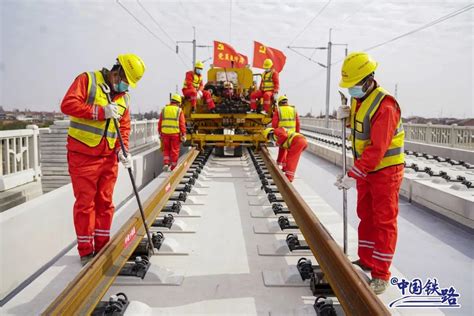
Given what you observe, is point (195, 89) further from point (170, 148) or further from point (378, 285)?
point (378, 285)

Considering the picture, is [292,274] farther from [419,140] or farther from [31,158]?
[419,140]

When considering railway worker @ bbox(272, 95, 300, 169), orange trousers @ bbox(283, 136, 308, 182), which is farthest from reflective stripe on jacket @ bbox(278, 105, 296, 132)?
orange trousers @ bbox(283, 136, 308, 182)

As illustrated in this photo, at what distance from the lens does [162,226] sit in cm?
486

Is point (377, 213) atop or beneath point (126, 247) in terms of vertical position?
atop

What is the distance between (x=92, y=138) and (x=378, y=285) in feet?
9.13

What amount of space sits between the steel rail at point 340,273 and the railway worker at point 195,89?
7.80 m

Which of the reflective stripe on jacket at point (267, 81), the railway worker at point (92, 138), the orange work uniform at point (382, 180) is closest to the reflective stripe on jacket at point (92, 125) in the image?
the railway worker at point (92, 138)

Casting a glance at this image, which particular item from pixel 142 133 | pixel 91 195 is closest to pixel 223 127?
pixel 142 133

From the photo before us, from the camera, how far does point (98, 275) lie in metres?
2.88

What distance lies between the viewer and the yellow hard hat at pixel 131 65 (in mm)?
3744

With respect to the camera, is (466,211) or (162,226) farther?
(466,211)

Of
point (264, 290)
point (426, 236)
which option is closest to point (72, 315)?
point (264, 290)

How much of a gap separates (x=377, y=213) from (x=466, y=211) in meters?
2.67

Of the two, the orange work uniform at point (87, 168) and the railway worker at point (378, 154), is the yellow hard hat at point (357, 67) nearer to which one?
the railway worker at point (378, 154)
